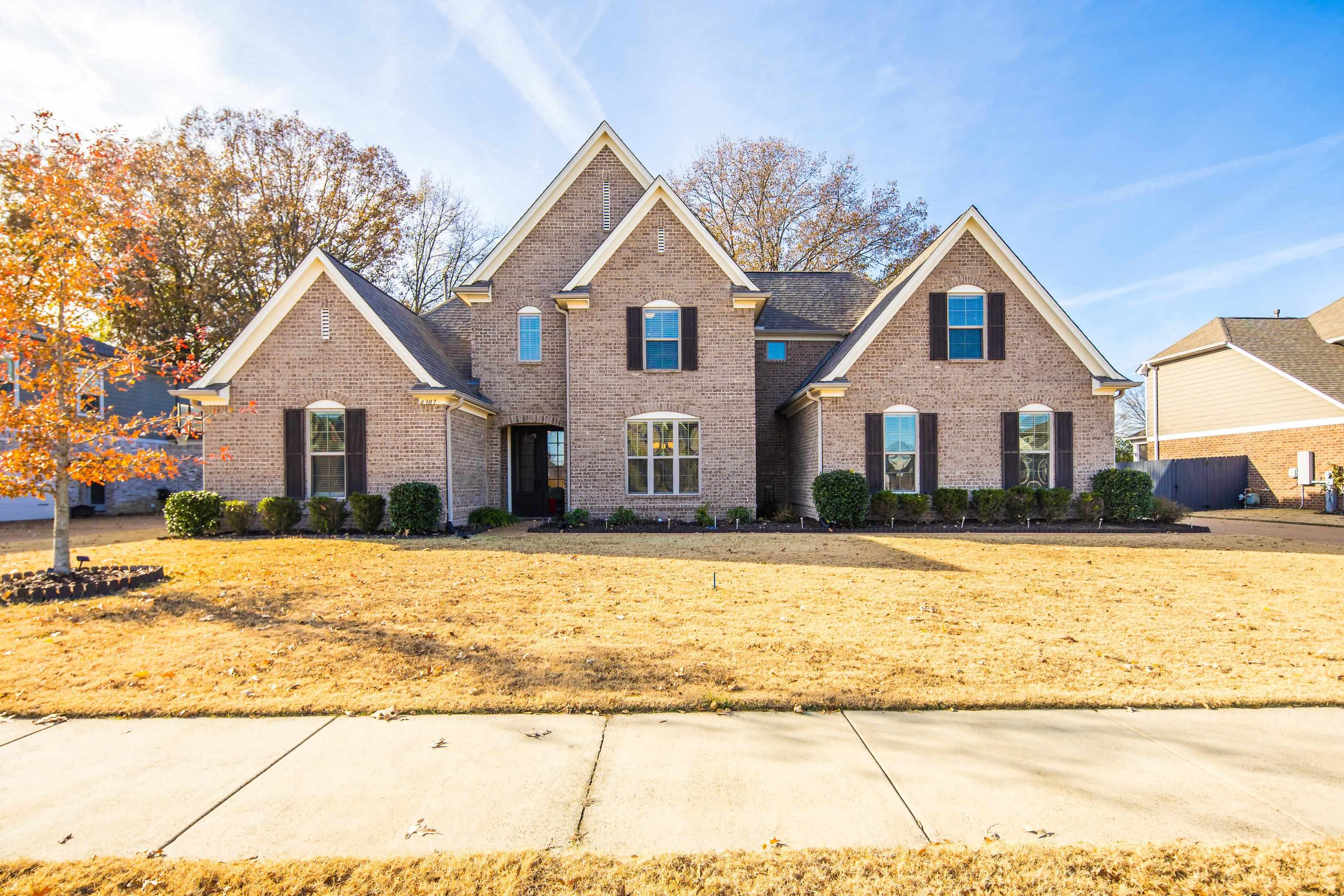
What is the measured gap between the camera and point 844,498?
49.5ft

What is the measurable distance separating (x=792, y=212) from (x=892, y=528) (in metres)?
21.0

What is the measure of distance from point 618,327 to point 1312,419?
73.0ft

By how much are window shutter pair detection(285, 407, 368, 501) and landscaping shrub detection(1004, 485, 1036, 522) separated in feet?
49.0

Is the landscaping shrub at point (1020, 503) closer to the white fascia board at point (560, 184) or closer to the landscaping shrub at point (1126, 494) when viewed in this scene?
the landscaping shrub at point (1126, 494)

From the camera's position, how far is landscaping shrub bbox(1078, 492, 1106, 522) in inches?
626

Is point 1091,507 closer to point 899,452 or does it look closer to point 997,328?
point 899,452

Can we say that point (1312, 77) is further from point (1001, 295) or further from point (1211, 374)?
point (1211, 374)

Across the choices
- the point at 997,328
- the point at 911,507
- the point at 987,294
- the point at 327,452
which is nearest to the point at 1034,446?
the point at 997,328

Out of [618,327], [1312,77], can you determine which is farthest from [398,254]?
[1312,77]

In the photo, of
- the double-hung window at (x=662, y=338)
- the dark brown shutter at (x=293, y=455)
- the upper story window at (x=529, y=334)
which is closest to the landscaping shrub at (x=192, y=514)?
the dark brown shutter at (x=293, y=455)

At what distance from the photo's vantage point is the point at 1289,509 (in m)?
21.5

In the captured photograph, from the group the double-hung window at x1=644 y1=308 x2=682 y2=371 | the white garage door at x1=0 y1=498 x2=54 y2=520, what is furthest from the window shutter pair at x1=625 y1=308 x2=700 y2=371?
the white garage door at x1=0 y1=498 x2=54 y2=520

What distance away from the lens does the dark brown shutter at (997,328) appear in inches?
645

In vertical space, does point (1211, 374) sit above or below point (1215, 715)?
above
